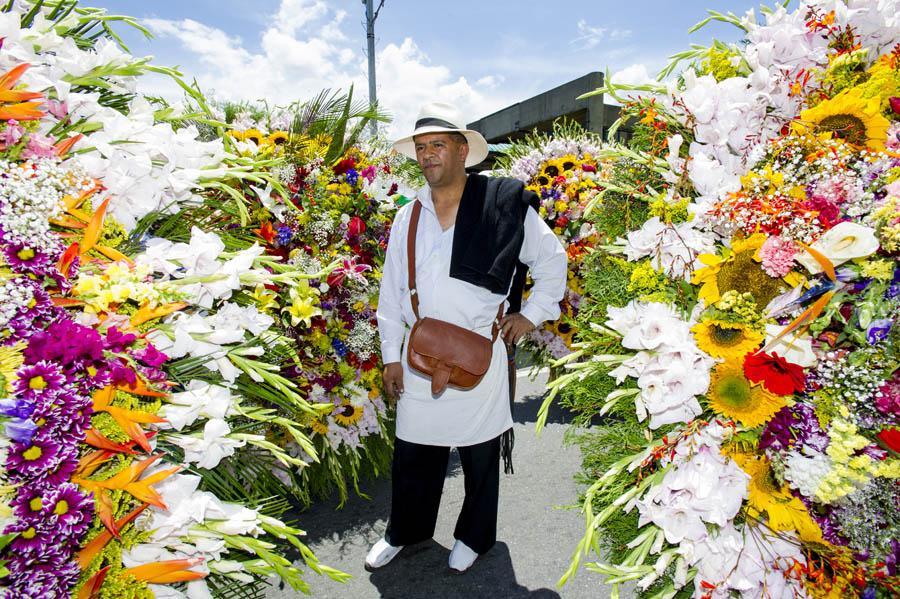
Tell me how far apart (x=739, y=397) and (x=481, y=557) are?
1820mm

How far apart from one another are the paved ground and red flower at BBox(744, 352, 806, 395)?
1428 mm

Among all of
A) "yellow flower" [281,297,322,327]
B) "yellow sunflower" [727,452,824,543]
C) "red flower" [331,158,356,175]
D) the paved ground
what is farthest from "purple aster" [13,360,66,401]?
"red flower" [331,158,356,175]

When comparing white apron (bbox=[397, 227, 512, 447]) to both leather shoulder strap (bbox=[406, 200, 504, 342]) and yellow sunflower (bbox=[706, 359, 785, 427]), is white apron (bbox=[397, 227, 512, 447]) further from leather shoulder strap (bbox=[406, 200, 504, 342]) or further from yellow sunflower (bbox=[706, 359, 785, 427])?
yellow sunflower (bbox=[706, 359, 785, 427])

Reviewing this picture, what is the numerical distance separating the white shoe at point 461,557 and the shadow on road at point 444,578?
1.7 inches

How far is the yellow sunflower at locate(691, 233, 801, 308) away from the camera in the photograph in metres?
1.57

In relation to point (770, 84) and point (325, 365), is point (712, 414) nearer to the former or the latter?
point (770, 84)

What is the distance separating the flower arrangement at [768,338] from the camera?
1.40 metres

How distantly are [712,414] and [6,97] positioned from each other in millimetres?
2034

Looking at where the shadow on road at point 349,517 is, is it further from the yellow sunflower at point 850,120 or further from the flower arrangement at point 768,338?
the yellow sunflower at point 850,120

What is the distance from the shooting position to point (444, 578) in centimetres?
267

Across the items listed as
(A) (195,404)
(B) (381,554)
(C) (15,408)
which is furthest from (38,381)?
(B) (381,554)

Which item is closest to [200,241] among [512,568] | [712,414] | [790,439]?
[712,414]

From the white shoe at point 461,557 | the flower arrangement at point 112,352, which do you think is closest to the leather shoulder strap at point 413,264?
the flower arrangement at point 112,352

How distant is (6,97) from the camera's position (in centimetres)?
124
